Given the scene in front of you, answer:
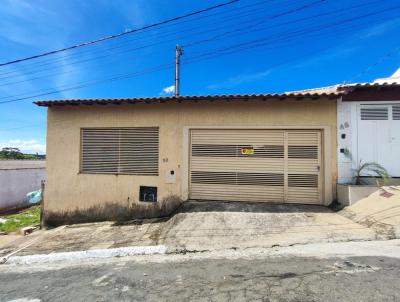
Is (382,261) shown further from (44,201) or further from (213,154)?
(44,201)

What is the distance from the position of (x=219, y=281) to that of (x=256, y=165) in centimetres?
461

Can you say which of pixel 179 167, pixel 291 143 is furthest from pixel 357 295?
pixel 179 167

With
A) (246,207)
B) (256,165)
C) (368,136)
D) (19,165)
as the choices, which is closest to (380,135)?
(368,136)

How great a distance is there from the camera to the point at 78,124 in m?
8.66

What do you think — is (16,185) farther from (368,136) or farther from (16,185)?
(368,136)

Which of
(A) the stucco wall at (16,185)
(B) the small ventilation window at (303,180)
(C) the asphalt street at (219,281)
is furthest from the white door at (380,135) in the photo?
(A) the stucco wall at (16,185)

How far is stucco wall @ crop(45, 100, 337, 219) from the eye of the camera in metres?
7.73

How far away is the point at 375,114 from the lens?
750 cm

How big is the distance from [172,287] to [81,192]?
595cm

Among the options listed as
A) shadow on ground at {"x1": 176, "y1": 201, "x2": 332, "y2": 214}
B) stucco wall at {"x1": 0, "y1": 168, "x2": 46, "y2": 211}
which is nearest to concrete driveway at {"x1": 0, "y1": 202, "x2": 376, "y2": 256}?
shadow on ground at {"x1": 176, "y1": 201, "x2": 332, "y2": 214}

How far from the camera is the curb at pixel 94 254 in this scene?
18.0 feet

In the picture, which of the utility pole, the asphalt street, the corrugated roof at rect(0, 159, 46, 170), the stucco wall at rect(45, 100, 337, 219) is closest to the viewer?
the asphalt street

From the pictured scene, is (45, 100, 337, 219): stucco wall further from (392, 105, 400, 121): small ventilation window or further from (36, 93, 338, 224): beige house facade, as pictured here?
(392, 105, 400, 121): small ventilation window

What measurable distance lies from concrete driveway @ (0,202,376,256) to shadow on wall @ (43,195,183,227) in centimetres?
37
